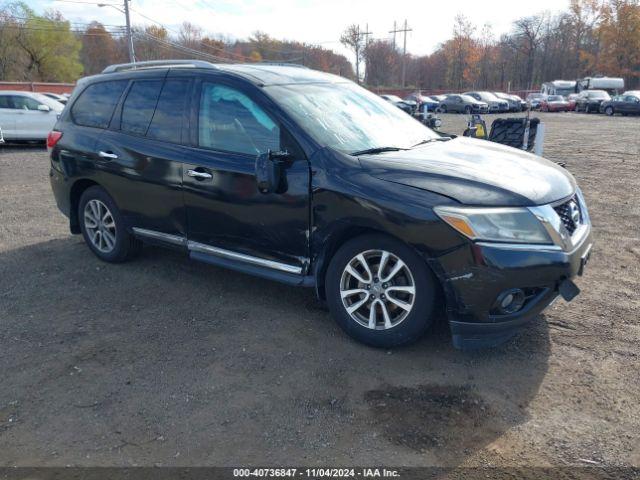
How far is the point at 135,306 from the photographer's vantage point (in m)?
4.43

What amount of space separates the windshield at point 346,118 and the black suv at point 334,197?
17mm

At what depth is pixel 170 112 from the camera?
4547 millimetres

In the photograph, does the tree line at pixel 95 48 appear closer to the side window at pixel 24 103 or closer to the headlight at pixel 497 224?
the side window at pixel 24 103

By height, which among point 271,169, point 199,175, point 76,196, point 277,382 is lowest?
point 277,382

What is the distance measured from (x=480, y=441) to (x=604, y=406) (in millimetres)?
841

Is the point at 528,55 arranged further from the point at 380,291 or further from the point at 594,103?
the point at 380,291

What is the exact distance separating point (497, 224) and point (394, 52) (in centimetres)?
8943

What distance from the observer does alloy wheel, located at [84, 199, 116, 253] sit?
529 cm

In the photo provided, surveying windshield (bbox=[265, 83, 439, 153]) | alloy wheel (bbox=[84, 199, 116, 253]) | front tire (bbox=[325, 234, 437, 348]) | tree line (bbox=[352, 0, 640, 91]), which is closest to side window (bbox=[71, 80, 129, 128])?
alloy wheel (bbox=[84, 199, 116, 253])

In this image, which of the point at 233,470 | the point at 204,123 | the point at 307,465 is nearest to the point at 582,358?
the point at 307,465

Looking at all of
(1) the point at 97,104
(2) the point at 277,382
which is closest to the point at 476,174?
(2) the point at 277,382

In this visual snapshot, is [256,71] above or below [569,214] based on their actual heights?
above

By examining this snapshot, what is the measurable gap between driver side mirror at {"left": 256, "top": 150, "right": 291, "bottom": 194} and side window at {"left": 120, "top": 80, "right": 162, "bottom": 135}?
5.11 ft

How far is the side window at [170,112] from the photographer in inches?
175
